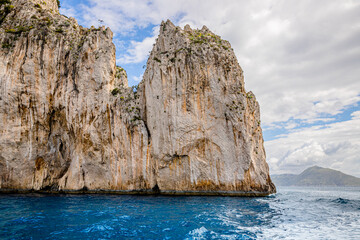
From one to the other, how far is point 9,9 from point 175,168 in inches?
1459

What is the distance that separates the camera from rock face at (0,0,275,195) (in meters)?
28.0

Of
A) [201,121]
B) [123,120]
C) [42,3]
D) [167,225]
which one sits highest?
[42,3]

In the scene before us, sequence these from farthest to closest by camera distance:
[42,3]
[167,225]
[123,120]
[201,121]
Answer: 1. [42,3]
2. [123,120]
3. [201,121]
4. [167,225]

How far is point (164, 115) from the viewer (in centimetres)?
2922

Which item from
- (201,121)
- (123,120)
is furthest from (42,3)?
(201,121)

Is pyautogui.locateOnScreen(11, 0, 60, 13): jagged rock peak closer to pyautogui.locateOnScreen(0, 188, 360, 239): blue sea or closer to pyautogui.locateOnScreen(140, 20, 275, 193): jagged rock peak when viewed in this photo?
pyautogui.locateOnScreen(140, 20, 275, 193): jagged rock peak

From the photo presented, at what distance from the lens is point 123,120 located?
2994cm

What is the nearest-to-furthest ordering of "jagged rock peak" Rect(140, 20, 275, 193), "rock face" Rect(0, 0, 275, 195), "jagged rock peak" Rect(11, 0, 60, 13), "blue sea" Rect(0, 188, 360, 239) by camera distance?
"blue sea" Rect(0, 188, 360, 239) → "jagged rock peak" Rect(140, 20, 275, 193) → "rock face" Rect(0, 0, 275, 195) → "jagged rock peak" Rect(11, 0, 60, 13)

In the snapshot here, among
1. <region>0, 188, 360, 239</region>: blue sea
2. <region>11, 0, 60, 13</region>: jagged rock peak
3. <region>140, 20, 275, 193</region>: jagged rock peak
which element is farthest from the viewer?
<region>11, 0, 60, 13</region>: jagged rock peak

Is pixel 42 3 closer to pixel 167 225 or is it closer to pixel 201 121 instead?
pixel 201 121

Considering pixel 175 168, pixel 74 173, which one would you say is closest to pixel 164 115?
pixel 175 168

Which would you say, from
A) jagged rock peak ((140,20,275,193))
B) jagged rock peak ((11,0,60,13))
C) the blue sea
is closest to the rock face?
jagged rock peak ((140,20,275,193))

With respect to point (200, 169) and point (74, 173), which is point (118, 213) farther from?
point (74, 173)

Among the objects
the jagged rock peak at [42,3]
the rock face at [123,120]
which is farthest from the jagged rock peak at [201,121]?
the jagged rock peak at [42,3]
